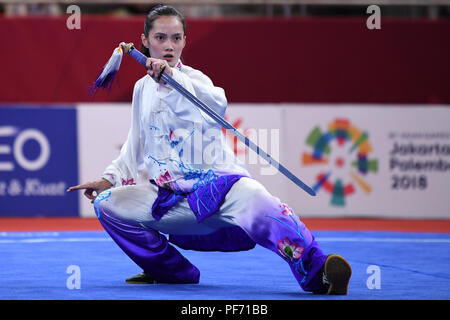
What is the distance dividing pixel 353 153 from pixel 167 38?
194 inches

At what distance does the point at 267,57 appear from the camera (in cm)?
1109

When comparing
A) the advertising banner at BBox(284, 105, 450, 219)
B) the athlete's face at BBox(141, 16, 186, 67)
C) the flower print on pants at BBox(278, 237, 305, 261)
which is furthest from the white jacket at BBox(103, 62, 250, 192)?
the advertising banner at BBox(284, 105, 450, 219)

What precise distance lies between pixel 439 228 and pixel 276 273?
355cm

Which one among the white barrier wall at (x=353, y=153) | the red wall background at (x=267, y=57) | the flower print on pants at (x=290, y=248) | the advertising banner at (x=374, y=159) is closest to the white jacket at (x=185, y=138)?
the flower print on pants at (x=290, y=248)

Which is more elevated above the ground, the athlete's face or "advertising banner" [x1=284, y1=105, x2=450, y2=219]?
the athlete's face

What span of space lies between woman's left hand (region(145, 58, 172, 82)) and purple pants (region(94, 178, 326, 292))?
0.69 metres

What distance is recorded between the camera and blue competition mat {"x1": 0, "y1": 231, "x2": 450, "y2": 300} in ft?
15.3

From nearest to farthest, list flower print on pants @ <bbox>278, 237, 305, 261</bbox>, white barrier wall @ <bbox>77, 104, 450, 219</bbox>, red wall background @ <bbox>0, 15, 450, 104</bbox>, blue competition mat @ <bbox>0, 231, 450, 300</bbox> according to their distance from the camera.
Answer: flower print on pants @ <bbox>278, 237, 305, 261</bbox>, blue competition mat @ <bbox>0, 231, 450, 300</bbox>, white barrier wall @ <bbox>77, 104, 450, 219</bbox>, red wall background @ <bbox>0, 15, 450, 104</bbox>

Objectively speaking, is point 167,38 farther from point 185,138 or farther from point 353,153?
point 353,153

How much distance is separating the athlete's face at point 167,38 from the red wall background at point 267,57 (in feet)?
19.9

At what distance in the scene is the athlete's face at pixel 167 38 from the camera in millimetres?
4836

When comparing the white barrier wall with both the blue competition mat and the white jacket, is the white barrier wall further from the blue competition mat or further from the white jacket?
the white jacket

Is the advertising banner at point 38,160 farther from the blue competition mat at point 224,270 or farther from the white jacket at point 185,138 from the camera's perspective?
the white jacket at point 185,138

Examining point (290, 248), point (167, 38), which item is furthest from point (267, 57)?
point (290, 248)
